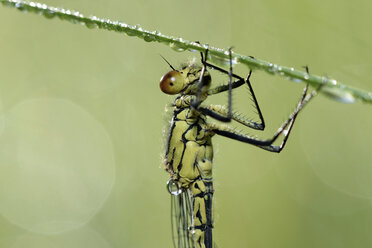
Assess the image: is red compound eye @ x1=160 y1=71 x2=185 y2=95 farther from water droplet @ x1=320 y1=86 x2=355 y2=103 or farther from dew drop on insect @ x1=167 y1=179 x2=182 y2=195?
water droplet @ x1=320 y1=86 x2=355 y2=103

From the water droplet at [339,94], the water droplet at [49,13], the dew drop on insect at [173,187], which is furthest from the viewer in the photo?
the dew drop on insect at [173,187]

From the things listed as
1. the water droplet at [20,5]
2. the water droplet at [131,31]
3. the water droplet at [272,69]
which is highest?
the water droplet at [20,5]

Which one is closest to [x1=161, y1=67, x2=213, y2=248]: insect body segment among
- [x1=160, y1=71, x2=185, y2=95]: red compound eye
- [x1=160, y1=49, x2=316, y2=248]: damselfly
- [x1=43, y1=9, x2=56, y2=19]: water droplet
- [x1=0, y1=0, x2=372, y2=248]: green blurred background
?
[x1=160, y1=49, x2=316, y2=248]: damselfly

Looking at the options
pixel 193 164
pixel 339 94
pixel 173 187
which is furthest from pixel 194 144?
pixel 339 94

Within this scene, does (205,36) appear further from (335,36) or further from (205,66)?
(205,66)

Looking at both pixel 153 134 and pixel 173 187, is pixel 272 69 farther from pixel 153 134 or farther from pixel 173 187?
pixel 153 134

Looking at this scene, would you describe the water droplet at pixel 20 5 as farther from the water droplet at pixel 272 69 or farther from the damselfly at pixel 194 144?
the damselfly at pixel 194 144

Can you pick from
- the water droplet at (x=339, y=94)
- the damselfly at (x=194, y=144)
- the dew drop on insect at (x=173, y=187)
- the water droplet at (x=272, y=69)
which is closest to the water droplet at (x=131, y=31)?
the water droplet at (x=272, y=69)
